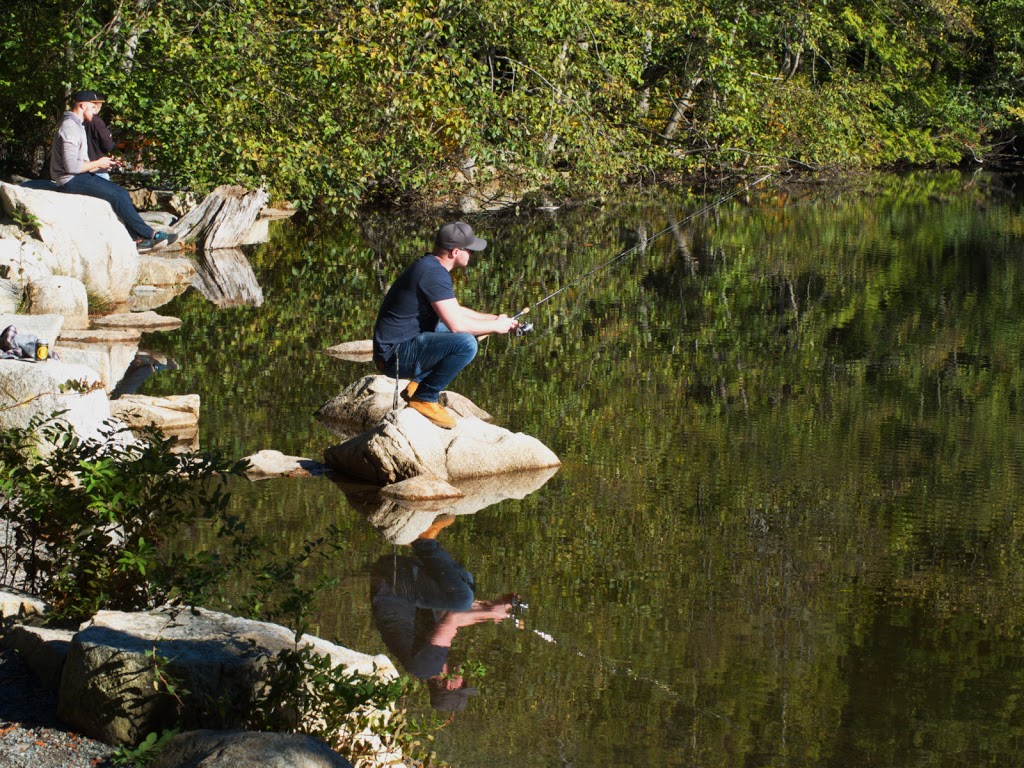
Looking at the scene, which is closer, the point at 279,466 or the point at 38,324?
the point at 279,466

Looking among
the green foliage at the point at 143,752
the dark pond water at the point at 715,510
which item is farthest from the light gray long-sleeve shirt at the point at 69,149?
the green foliage at the point at 143,752

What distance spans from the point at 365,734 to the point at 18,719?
0.98 meters

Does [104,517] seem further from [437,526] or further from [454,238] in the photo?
[454,238]

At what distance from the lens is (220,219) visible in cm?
1948

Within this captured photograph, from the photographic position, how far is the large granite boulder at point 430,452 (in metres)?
7.54

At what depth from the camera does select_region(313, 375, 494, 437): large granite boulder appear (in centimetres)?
898

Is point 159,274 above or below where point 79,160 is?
below

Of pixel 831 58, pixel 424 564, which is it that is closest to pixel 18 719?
pixel 424 564

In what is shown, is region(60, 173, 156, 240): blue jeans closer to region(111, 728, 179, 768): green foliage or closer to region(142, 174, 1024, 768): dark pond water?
region(142, 174, 1024, 768): dark pond water

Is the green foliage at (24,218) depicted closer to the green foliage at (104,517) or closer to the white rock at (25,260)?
the white rock at (25,260)

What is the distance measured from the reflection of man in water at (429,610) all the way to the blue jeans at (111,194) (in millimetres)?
7971

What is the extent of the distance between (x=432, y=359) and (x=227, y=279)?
334 inches

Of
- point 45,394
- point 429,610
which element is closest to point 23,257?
point 45,394

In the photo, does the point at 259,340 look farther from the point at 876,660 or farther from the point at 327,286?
the point at 876,660
